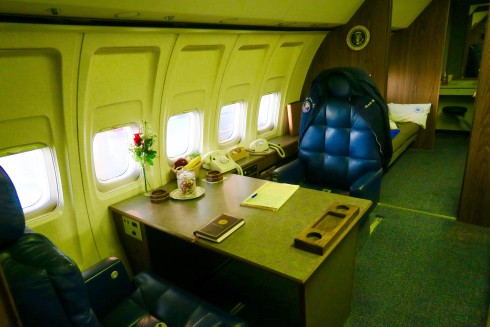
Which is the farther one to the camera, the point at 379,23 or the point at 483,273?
the point at 379,23

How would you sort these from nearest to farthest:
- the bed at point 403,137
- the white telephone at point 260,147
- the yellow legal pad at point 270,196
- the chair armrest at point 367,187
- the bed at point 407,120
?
the yellow legal pad at point 270,196
the chair armrest at point 367,187
the white telephone at point 260,147
the bed at point 403,137
the bed at point 407,120

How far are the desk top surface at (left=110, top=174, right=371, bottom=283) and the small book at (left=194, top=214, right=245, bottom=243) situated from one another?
3 cm

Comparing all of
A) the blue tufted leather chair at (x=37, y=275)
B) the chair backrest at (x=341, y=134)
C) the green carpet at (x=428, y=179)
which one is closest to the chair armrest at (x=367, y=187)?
the chair backrest at (x=341, y=134)

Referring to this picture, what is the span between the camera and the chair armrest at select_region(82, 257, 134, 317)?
1.89 meters

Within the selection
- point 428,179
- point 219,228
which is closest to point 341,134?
point 219,228

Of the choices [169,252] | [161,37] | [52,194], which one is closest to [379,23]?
[161,37]

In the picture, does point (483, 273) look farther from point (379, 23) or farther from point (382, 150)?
point (379, 23)

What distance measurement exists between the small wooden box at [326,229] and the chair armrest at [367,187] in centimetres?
54

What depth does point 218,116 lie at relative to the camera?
3.44 meters

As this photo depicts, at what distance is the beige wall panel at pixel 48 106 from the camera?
1.79 metres

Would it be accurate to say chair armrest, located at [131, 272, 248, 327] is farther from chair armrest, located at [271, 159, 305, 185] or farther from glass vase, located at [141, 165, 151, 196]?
chair armrest, located at [271, 159, 305, 185]

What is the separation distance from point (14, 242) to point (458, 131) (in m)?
7.88

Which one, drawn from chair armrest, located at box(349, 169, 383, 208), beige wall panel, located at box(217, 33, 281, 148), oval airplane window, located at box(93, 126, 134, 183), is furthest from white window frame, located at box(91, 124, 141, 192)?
chair armrest, located at box(349, 169, 383, 208)

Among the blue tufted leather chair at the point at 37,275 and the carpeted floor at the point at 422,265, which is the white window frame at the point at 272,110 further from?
the blue tufted leather chair at the point at 37,275
